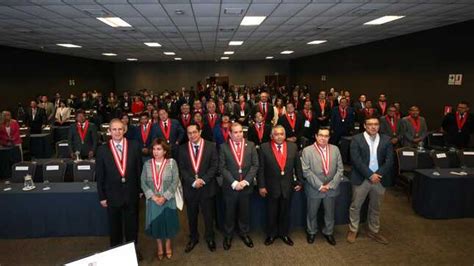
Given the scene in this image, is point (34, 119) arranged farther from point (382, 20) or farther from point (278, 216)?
point (382, 20)

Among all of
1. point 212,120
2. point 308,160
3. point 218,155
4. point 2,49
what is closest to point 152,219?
point 218,155

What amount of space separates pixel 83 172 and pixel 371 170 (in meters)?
4.20

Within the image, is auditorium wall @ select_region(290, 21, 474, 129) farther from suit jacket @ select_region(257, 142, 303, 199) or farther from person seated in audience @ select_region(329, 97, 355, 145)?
suit jacket @ select_region(257, 142, 303, 199)

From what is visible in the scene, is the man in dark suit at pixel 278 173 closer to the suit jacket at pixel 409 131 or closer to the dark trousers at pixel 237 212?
A: the dark trousers at pixel 237 212

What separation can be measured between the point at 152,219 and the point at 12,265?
5.78 feet

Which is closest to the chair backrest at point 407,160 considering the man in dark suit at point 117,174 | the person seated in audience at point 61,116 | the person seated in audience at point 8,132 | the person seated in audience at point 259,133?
the person seated in audience at point 259,133

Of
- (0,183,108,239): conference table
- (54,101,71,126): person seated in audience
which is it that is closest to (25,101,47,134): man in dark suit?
(54,101,71,126): person seated in audience

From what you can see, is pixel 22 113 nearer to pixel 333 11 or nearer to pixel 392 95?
pixel 333 11

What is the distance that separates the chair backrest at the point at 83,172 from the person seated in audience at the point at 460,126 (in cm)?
717

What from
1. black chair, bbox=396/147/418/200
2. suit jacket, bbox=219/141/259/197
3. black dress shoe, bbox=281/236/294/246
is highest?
suit jacket, bbox=219/141/259/197

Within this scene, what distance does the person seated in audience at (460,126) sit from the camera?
634cm

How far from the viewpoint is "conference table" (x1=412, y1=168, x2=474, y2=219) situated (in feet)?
14.6

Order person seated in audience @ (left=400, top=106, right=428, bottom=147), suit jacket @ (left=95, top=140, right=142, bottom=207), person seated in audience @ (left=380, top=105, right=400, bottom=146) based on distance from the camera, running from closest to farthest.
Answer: suit jacket @ (left=95, top=140, right=142, bottom=207)
person seated in audience @ (left=400, top=106, right=428, bottom=147)
person seated in audience @ (left=380, top=105, right=400, bottom=146)

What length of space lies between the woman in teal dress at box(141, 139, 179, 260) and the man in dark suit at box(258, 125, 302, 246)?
1.11 meters
